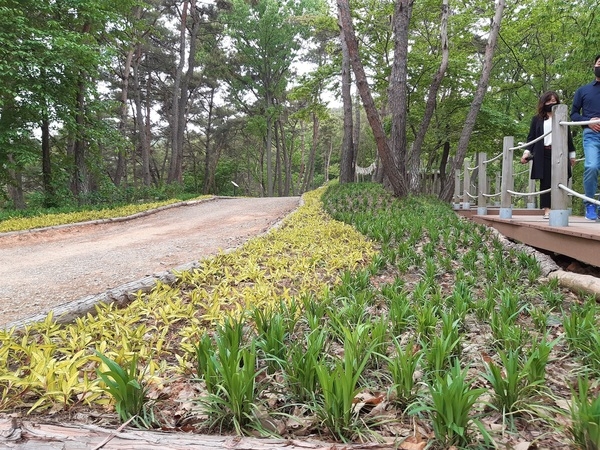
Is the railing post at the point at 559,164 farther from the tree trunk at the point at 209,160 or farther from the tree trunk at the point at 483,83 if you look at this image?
the tree trunk at the point at 209,160

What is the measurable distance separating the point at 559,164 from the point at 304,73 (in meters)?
11.3

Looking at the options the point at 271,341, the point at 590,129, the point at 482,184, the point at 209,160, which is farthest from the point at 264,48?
the point at 271,341

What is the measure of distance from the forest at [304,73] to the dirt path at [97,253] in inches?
134

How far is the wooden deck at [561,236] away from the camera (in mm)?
3182

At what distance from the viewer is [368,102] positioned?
7746 millimetres

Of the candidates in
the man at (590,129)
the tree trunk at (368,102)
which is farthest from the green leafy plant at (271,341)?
the tree trunk at (368,102)

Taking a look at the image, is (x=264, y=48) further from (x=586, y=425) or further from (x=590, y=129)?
(x=586, y=425)

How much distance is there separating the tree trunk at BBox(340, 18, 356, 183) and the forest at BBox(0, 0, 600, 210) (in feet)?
0.15

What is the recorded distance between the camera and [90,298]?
9.21ft

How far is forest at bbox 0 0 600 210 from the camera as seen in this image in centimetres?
866

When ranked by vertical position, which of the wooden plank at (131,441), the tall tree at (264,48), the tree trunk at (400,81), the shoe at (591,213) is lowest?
the wooden plank at (131,441)

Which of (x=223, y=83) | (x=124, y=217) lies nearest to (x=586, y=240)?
(x=124, y=217)

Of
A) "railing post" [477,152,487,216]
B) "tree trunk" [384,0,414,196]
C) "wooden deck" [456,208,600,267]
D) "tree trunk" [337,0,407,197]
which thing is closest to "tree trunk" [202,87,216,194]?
"tree trunk" [384,0,414,196]

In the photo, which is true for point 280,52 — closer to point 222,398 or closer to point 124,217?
point 124,217
